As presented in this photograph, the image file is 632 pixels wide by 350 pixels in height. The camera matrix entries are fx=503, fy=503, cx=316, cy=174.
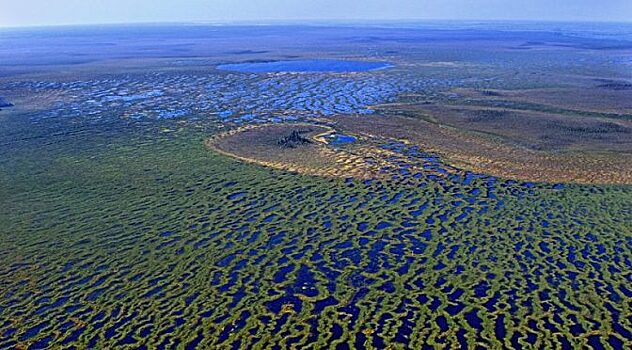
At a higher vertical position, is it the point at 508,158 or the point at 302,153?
the point at 302,153

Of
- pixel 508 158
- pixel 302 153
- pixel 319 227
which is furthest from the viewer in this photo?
pixel 302 153

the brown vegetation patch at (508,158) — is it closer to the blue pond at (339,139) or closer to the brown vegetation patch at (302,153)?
the blue pond at (339,139)

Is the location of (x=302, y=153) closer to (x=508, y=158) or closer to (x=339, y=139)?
(x=339, y=139)

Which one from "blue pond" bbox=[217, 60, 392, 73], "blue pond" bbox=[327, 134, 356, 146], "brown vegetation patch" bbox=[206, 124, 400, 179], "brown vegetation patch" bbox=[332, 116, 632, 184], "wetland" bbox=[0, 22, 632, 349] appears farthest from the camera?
"blue pond" bbox=[217, 60, 392, 73]

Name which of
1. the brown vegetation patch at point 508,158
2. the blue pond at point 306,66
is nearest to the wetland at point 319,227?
the brown vegetation patch at point 508,158

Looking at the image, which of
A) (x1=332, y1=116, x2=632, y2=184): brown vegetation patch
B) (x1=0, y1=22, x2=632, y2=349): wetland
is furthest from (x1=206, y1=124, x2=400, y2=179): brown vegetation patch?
(x1=332, y1=116, x2=632, y2=184): brown vegetation patch

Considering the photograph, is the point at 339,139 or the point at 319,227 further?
the point at 339,139

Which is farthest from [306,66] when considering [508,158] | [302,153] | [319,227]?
[319,227]

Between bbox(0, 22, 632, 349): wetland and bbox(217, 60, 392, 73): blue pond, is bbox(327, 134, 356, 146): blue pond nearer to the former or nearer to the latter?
bbox(0, 22, 632, 349): wetland
